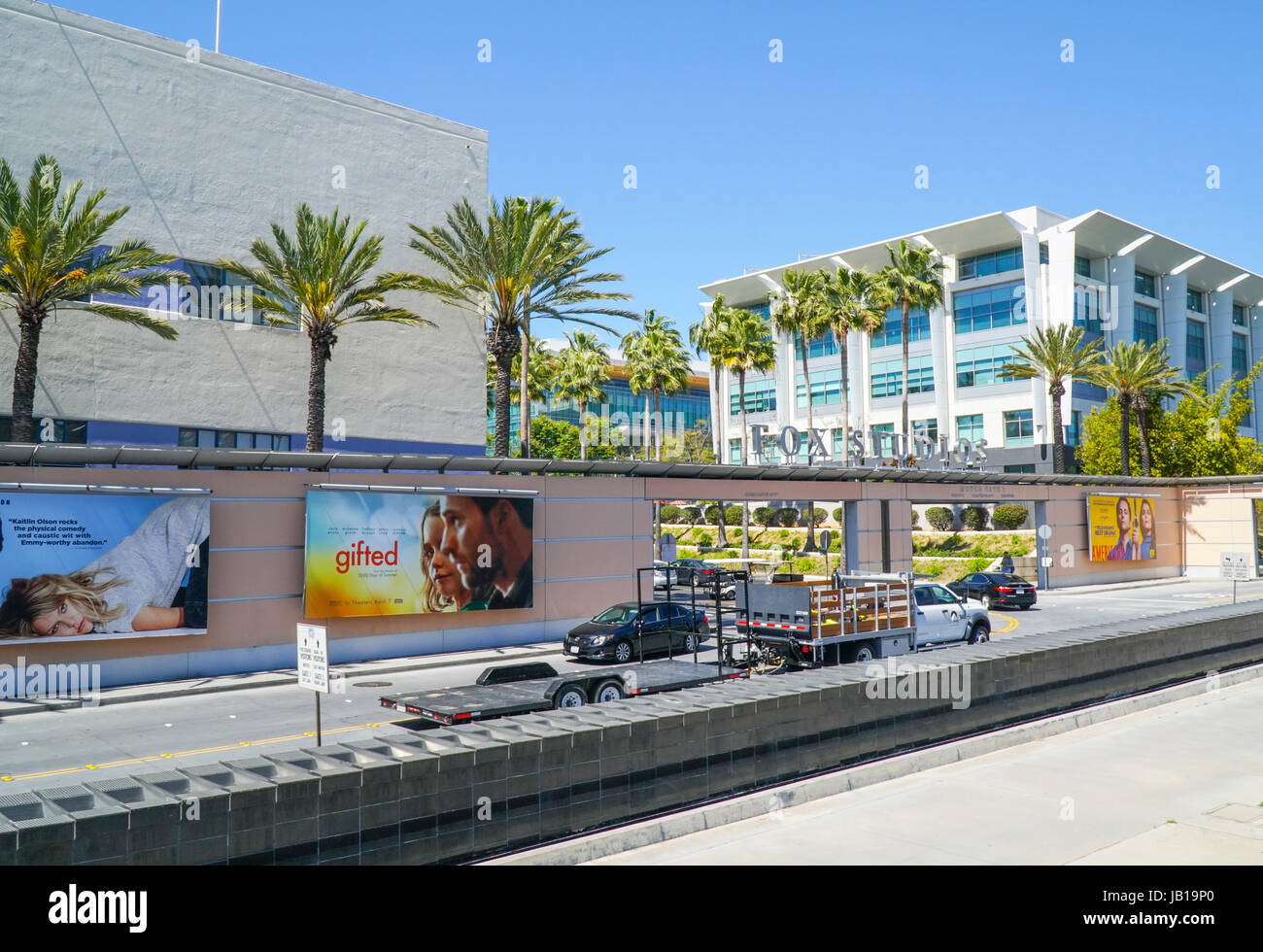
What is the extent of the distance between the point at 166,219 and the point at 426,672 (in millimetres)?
17776

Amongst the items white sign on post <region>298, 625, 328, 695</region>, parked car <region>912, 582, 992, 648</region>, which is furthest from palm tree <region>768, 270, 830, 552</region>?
white sign on post <region>298, 625, 328, 695</region>

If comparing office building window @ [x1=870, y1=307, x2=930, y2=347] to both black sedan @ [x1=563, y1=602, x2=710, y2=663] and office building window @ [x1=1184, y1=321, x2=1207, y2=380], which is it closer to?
office building window @ [x1=1184, y1=321, x2=1207, y2=380]

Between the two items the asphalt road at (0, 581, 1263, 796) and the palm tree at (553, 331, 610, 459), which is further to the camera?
the palm tree at (553, 331, 610, 459)

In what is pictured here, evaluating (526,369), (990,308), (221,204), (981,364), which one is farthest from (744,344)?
(221,204)

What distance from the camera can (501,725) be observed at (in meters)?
10.0

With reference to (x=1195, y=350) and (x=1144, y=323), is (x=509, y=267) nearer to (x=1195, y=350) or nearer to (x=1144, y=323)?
(x=1144, y=323)

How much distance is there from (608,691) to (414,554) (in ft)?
34.5

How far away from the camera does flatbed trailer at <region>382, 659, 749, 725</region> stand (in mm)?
15008

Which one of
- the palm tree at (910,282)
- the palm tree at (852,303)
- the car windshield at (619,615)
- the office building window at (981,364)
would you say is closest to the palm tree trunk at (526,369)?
the car windshield at (619,615)

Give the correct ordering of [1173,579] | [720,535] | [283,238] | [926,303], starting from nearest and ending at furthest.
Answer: [283,238]
[1173,579]
[926,303]
[720,535]

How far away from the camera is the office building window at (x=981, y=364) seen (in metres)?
72.6

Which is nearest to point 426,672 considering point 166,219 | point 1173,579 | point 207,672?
point 207,672

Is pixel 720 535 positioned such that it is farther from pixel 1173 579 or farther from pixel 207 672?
pixel 207 672

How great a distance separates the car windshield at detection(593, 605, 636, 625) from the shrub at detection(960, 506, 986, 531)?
4584 centimetres
